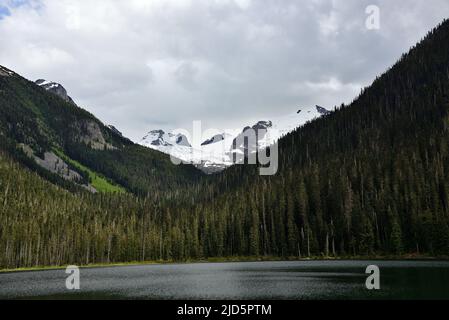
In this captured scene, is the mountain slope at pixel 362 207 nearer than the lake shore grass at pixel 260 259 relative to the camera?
No

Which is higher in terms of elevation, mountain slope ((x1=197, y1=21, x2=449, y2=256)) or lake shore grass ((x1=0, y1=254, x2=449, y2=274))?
mountain slope ((x1=197, y1=21, x2=449, y2=256))

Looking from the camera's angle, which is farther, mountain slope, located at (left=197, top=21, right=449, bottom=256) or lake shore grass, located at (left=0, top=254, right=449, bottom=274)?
mountain slope, located at (left=197, top=21, right=449, bottom=256)

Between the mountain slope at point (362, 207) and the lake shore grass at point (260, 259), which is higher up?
the mountain slope at point (362, 207)

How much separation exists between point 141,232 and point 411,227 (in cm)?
11213

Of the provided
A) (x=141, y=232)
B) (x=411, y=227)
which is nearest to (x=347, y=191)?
(x=411, y=227)

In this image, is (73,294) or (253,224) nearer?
(73,294)

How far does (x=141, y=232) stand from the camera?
198750 mm

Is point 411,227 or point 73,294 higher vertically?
point 411,227

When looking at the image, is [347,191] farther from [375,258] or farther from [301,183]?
[375,258]

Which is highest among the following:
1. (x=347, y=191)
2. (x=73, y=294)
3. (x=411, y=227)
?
(x=347, y=191)

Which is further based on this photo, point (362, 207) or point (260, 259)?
point (260, 259)

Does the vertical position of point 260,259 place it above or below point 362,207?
below
